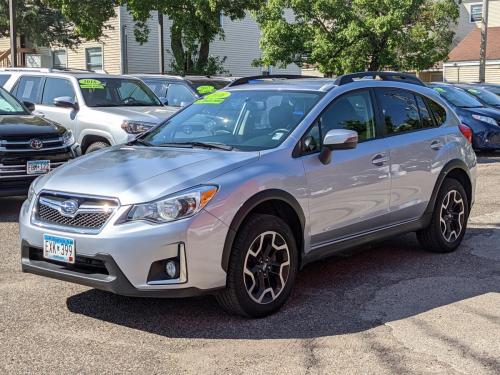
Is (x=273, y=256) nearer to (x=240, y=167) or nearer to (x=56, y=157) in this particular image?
(x=240, y=167)

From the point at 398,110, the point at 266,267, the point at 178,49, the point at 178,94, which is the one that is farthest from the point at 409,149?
the point at 178,49

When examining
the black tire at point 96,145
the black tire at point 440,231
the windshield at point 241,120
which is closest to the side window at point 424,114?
the black tire at point 440,231

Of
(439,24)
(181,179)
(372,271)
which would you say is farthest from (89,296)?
(439,24)

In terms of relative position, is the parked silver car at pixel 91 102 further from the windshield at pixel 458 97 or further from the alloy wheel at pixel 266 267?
the windshield at pixel 458 97

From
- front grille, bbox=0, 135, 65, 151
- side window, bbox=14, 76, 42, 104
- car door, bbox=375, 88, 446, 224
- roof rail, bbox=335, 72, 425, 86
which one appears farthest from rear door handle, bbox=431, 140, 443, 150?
side window, bbox=14, 76, 42, 104

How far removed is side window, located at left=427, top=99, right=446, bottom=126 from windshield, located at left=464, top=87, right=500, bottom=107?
10.9 metres

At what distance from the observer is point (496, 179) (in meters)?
12.1

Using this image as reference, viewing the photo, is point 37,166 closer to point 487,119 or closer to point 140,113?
point 140,113

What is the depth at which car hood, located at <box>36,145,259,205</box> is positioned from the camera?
14.7 feet

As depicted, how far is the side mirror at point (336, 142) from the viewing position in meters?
5.20

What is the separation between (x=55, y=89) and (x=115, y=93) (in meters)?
0.96

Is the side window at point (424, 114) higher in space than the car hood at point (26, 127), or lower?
higher

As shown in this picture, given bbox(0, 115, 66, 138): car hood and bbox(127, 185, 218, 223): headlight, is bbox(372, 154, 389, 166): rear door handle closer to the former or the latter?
bbox(127, 185, 218, 223): headlight

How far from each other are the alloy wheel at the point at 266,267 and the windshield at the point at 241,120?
740mm
